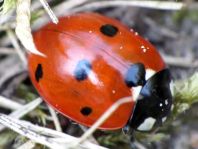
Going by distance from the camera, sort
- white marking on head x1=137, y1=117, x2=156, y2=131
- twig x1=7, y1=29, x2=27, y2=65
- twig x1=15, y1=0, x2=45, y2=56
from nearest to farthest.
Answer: twig x1=15, y1=0, x2=45, y2=56
white marking on head x1=137, y1=117, x2=156, y2=131
twig x1=7, y1=29, x2=27, y2=65

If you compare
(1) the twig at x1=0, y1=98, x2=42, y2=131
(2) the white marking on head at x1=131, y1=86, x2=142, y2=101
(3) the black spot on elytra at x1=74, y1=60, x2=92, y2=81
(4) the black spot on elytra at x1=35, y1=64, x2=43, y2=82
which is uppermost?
(3) the black spot on elytra at x1=74, y1=60, x2=92, y2=81

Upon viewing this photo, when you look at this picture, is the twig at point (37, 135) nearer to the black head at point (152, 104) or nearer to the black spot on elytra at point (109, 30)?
the black head at point (152, 104)

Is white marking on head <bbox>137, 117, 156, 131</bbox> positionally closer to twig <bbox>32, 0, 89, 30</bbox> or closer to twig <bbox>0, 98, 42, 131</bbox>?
twig <bbox>0, 98, 42, 131</bbox>

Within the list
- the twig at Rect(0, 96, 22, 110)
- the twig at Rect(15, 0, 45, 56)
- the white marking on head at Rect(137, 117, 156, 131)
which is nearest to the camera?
the twig at Rect(15, 0, 45, 56)

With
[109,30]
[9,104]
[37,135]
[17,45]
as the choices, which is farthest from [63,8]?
[37,135]

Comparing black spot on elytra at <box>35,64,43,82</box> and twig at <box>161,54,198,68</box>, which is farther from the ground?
black spot on elytra at <box>35,64,43,82</box>

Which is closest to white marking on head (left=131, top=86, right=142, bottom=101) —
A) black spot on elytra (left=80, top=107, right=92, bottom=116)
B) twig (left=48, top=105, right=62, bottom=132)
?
black spot on elytra (left=80, top=107, right=92, bottom=116)

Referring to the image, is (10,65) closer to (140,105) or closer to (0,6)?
(0,6)
